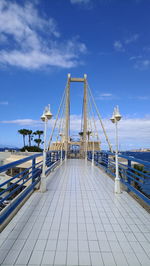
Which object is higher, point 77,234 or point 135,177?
point 135,177

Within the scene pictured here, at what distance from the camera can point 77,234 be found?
221cm

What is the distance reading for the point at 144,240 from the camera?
83.7 inches

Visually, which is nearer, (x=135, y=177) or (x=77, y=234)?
(x=77, y=234)

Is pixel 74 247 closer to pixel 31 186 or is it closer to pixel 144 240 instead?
pixel 144 240

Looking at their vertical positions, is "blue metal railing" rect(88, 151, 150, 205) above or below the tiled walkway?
above

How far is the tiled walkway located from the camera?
177 cm

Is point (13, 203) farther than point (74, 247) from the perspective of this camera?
Yes

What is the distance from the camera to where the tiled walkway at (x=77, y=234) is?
177 cm

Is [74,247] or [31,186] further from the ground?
[31,186]

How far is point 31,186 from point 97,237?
2.17 metres

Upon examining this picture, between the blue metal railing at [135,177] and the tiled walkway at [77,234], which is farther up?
the blue metal railing at [135,177]

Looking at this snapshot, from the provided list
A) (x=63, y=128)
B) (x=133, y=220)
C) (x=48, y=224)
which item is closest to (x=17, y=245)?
(x=48, y=224)

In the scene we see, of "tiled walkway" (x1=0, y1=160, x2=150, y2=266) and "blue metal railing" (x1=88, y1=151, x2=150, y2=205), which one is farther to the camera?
"blue metal railing" (x1=88, y1=151, x2=150, y2=205)

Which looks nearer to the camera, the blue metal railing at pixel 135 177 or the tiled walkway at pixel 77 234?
the tiled walkway at pixel 77 234
